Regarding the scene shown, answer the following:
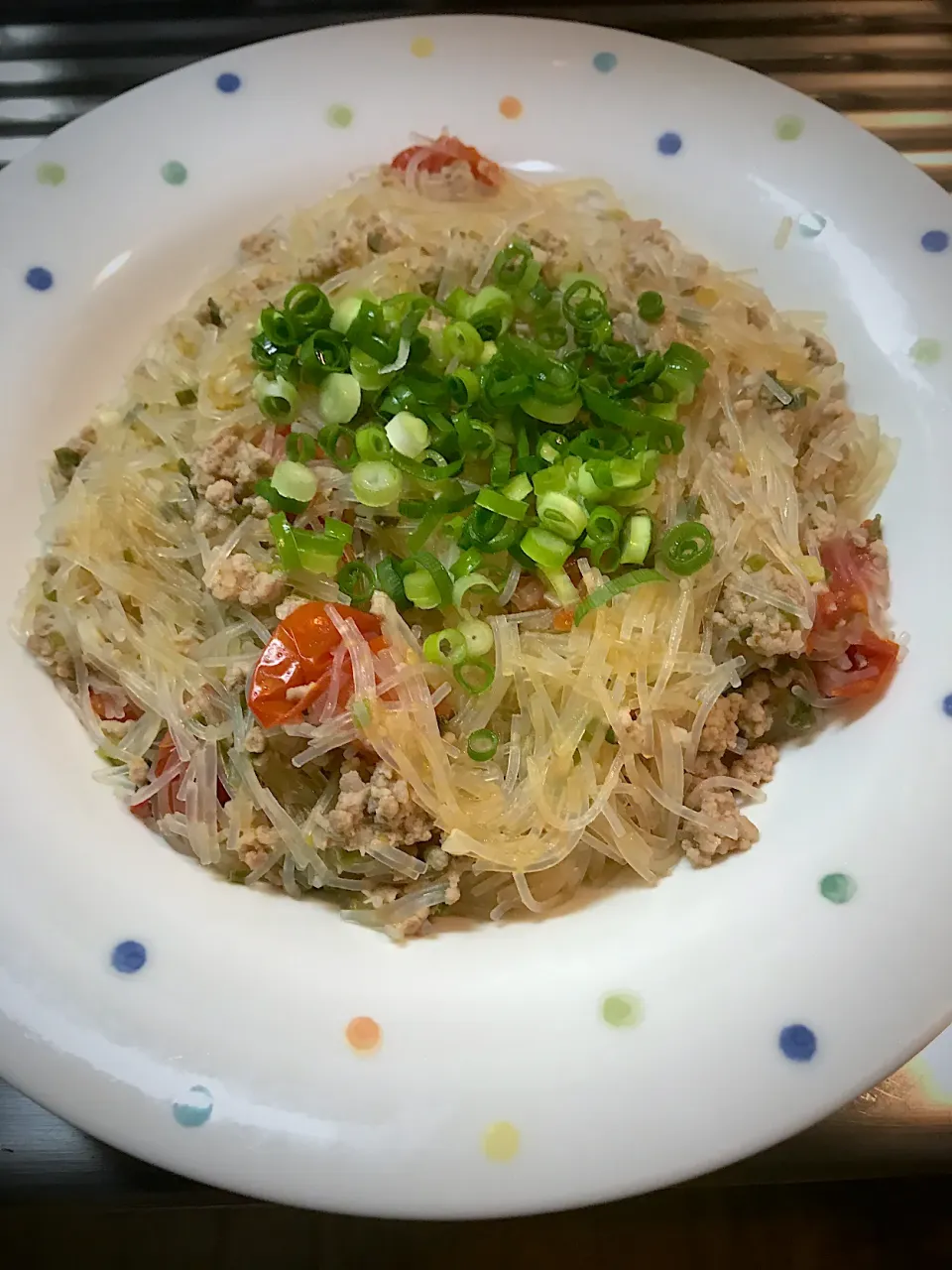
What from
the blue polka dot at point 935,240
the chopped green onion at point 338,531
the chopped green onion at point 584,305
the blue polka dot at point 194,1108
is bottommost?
the blue polka dot at point 194,1108

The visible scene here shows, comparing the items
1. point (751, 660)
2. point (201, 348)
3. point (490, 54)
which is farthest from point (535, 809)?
point (490, 54)

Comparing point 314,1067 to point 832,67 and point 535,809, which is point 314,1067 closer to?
point 535,809

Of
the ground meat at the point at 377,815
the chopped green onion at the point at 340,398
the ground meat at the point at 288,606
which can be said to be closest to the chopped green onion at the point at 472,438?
the chopped green onion at the point at 340,398

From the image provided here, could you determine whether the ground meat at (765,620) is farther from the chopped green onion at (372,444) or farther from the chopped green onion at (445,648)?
the chopped green onion at (372,444)

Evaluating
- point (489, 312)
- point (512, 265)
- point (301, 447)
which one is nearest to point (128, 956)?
point (301, 447)

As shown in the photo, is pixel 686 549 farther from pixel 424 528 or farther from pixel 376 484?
pixel 376 484
